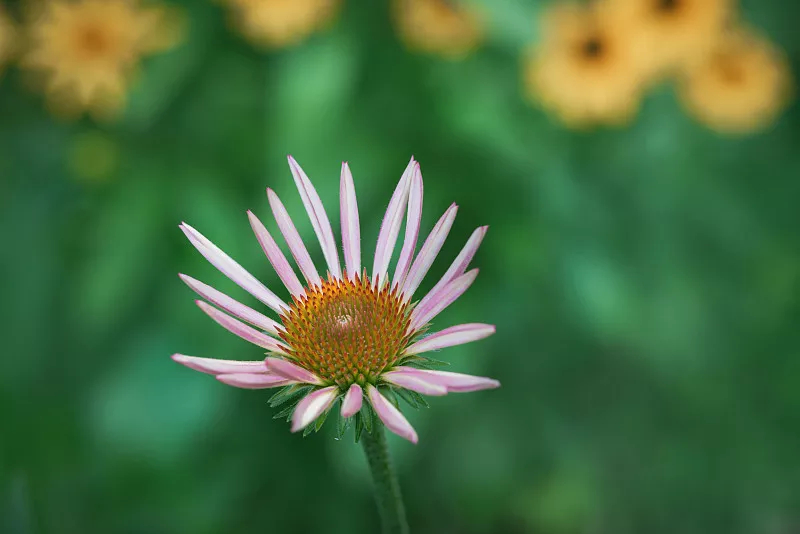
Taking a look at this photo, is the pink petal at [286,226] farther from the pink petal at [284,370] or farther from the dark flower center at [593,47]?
the dark flower center at [593,47]

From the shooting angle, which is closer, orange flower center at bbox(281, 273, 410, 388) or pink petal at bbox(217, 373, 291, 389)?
pink petal at bbox(217, 373, 291, 389)

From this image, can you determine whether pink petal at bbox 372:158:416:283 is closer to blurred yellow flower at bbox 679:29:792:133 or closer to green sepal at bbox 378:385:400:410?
green sepal at bbox 378:385:400:410

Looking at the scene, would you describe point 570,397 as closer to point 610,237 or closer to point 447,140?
point 610,237

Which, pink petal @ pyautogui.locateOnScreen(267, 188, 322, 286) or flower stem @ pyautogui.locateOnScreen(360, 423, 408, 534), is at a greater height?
pink petal @ pyautogui.locateOnScreen(267, 188, 322, 286)

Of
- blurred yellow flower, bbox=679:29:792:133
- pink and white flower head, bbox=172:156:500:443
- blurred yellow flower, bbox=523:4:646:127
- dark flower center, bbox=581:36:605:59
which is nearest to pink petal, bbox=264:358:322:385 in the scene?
pink and white flower head, bbox=172:156:500:443

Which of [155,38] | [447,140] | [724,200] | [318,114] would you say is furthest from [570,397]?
[155,38]

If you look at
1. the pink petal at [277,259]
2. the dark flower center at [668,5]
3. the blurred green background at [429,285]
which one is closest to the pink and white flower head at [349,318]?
the pink petal at [277,259]

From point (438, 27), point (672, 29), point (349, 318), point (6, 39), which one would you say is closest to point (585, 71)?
point (672, 29)
